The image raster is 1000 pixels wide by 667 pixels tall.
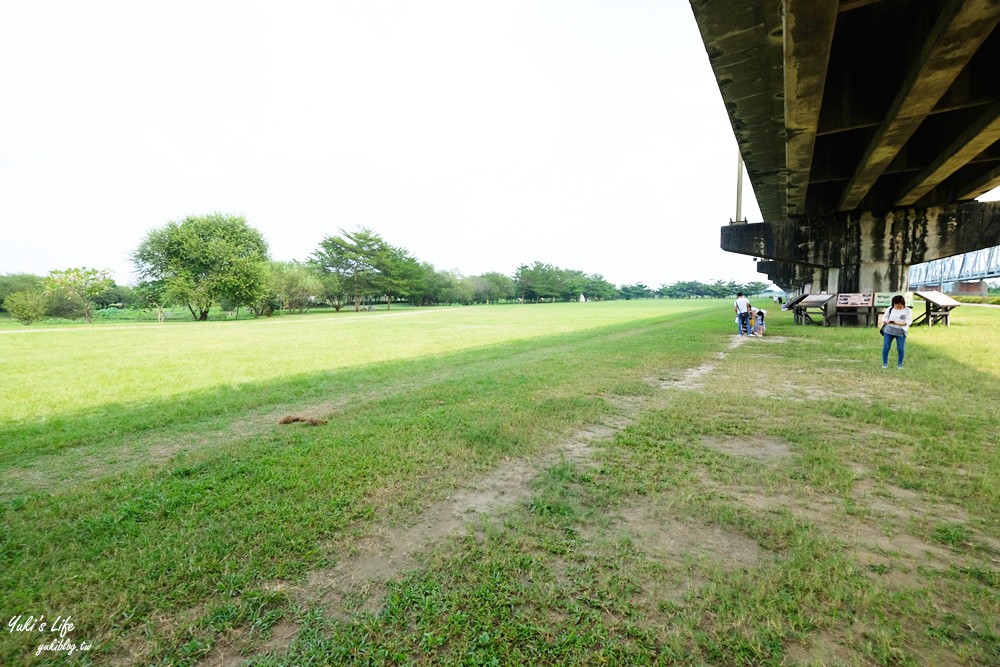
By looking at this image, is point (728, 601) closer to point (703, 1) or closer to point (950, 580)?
point (950, 580)

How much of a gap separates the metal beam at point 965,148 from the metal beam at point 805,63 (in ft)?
7.32

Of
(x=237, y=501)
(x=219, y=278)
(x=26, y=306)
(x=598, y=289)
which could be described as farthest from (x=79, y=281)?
(x=598, y=289)

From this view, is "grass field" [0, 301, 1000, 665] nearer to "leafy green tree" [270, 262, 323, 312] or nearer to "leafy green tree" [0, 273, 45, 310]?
"leafy green tree" [270, 262, 323, 312]

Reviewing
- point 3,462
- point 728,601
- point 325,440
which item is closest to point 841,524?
point 728,601

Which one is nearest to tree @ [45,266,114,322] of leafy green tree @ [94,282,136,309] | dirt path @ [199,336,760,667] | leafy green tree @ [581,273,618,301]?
leafy green tree @ [94,282,136,309]

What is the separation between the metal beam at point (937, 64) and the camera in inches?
163

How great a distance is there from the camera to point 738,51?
210 inches

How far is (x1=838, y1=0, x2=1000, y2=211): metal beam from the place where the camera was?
163 inches

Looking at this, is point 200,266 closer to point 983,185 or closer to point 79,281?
point 79,281

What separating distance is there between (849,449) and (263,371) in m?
11.4

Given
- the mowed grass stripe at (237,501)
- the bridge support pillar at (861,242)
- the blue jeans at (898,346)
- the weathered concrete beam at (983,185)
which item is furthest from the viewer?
the bridge support pillar at (861,242)

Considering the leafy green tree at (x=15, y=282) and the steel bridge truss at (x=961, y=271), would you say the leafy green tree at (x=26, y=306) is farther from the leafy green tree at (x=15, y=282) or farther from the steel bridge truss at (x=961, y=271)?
the steel bridge truss at (x=961, y=271)

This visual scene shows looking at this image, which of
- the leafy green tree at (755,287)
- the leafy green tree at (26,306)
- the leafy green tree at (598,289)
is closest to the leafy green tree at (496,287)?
the leafy green tree at (598,289)

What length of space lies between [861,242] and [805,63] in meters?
15.5
